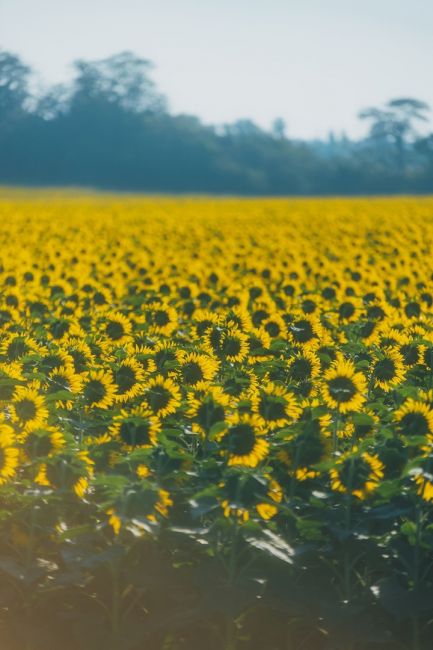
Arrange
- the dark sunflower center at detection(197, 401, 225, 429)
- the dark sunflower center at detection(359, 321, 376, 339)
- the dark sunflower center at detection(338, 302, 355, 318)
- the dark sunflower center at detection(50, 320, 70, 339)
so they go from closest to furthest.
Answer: the dark sunflower center at detection(197, 401, 225, 429)
the dark sunflower center at detection(50, 320, 70, 339)
the dark sunflower center at detection(359, 321, 376, 339)
the dark sunflower center at detection(338, 302, 355, 318)

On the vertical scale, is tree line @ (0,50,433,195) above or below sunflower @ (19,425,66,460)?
above

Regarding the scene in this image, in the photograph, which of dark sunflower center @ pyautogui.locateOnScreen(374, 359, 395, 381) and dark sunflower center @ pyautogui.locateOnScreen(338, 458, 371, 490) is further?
dark sunflower center @ pyautogui.locateOnScreen(374, 359, 395, 381)

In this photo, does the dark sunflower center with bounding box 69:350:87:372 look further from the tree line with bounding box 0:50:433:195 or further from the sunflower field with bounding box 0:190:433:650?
the tree line with bounding box 0:50:433:195

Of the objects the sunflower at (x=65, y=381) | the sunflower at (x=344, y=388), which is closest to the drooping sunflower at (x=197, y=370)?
the sunflower at (x=65, y=381)

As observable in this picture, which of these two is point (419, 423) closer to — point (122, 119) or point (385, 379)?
point (385, 379)

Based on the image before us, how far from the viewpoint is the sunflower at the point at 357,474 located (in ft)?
15.0

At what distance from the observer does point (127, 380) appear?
19.0 feet

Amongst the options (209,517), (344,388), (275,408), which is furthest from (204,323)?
(209,517)

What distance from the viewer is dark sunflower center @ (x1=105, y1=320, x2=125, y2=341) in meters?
7.91

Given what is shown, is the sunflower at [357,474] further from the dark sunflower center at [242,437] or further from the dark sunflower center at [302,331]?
the dark sunflower center at [302,331]

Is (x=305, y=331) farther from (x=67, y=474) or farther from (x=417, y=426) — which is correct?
(x=67, y=474)

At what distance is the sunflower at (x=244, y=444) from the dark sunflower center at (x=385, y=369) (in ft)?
5.84

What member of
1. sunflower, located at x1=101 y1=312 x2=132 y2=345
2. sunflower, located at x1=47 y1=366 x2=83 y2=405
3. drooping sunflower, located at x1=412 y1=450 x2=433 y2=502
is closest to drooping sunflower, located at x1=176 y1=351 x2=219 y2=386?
sunflower, located at x1=47 y1=366 x2=83 y2=405

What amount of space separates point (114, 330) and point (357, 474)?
3.66m
